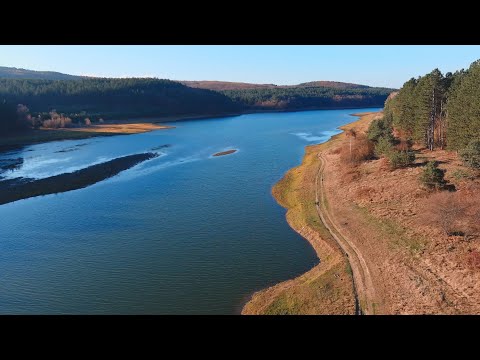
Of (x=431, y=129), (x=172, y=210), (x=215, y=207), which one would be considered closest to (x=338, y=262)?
(x=215, y=207)

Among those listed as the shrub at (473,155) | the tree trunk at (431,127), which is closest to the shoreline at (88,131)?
the tree trunk at (431,127)

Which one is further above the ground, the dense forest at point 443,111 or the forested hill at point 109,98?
the forested hill at point 109,98

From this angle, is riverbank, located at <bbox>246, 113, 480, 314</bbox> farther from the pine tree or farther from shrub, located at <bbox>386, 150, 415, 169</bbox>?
the pine tree

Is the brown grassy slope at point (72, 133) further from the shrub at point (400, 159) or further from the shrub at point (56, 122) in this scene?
the shrub at point (400, 159)

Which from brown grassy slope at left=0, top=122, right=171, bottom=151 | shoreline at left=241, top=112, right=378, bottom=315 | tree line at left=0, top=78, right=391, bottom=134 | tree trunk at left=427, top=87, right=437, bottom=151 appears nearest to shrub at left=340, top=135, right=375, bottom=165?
tree trunk at left=427, top=87, right=437, bottom=151
